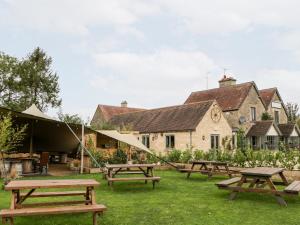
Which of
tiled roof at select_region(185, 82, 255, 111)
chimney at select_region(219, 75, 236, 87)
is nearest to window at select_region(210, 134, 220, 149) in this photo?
tiled roof at select_region(185, 82, 255, 111)

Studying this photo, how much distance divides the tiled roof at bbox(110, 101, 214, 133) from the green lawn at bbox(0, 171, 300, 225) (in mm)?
15754

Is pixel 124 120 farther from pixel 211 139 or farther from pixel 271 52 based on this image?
pixel 271 52

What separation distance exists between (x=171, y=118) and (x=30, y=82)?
20270mm

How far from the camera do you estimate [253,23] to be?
42.7 ft

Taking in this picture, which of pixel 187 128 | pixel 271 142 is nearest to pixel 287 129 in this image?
pixel 271 142

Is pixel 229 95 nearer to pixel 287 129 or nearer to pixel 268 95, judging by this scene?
Answer: pixel 268 95

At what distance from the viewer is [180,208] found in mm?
7605

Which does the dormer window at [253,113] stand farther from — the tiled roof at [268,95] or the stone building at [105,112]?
the stone building at [105,112]

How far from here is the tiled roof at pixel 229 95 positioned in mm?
32906

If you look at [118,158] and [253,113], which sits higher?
[253,113]

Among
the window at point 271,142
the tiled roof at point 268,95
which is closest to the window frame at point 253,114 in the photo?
the window at point 271,142

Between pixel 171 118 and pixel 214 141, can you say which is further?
pixel 171 118

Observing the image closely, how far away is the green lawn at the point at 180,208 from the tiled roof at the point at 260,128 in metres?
23.2

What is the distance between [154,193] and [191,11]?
5786mm
